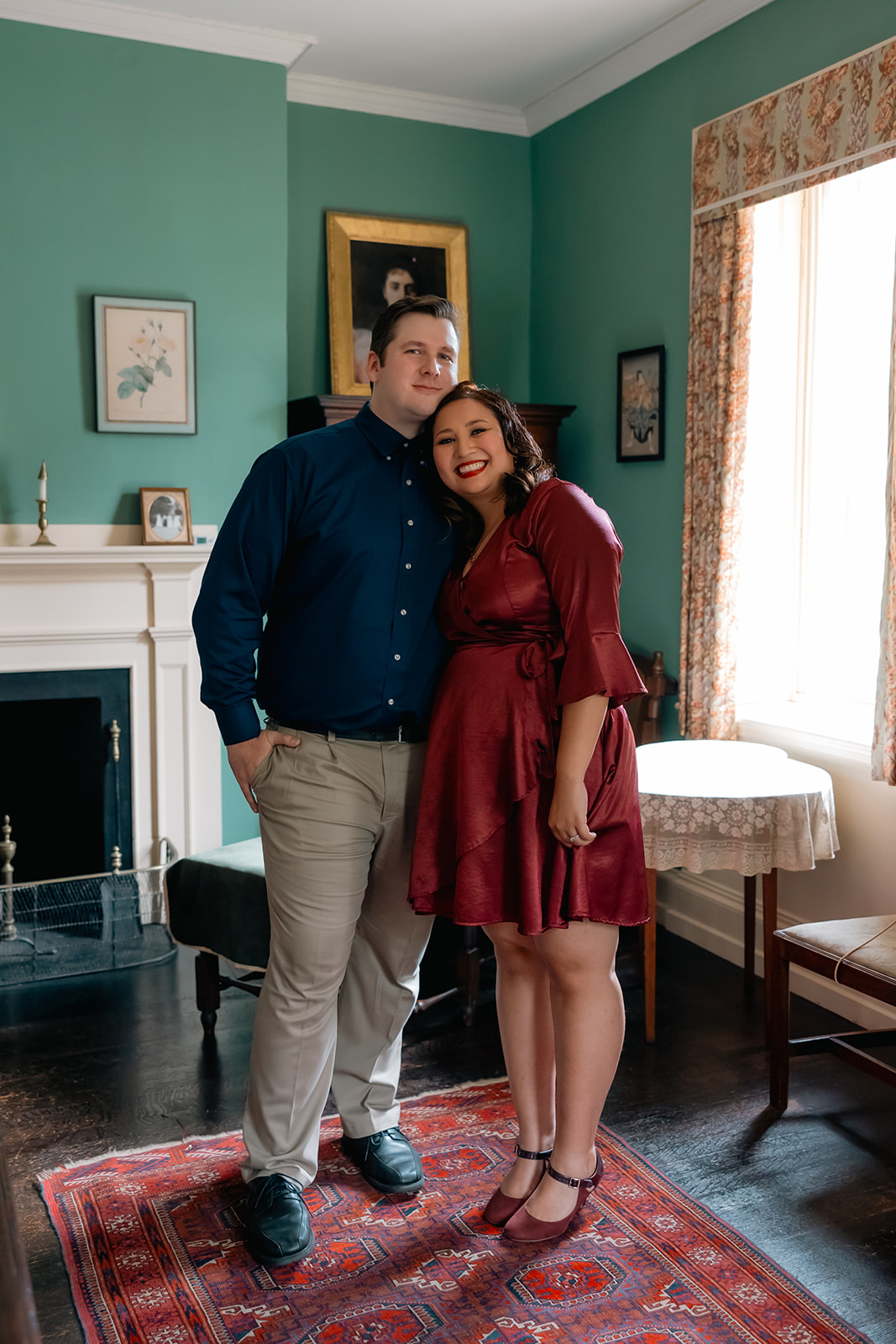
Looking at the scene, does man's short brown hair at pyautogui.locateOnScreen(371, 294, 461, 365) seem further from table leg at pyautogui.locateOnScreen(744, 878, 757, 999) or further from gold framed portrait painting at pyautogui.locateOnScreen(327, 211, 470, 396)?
gold framed portrait painting at pyautogui.locateOnScreen(327, 211, 470, 396)

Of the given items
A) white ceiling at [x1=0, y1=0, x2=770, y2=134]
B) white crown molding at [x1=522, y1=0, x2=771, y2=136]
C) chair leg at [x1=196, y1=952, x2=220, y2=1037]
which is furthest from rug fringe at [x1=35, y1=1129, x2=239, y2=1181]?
white crown molding at [x1=522, y1=0, x2=771, y2=136]

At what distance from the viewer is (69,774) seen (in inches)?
160

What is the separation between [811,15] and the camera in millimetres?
3230

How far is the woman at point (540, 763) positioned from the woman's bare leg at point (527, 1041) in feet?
0.05

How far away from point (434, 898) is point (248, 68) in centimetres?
A: 316

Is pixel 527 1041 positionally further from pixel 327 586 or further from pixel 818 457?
pixel 818 457

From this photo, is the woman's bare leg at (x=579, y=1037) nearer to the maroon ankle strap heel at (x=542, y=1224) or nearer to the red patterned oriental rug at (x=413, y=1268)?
the maroon ankle strap heel at (x=542, y=1224)

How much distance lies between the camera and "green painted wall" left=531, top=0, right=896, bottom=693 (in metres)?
3.55

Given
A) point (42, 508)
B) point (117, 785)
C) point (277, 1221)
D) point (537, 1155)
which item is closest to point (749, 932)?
point (537, 1155)

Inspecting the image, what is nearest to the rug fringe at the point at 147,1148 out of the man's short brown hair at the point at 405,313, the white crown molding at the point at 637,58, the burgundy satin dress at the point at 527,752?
the burgundy satin dress at the point at 527,752

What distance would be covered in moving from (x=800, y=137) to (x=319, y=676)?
7.29ft

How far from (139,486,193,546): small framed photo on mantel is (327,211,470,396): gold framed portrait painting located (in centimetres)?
84

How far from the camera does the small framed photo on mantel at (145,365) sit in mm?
3838

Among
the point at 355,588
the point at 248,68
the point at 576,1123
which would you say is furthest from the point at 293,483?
the point at 248,68
